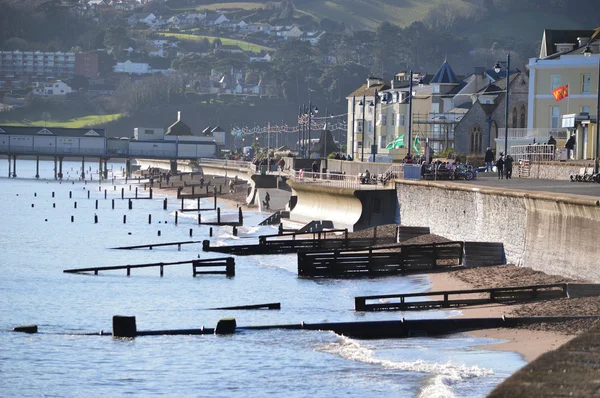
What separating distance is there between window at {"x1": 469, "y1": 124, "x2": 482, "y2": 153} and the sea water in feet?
137

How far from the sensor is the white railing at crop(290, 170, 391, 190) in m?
63.2

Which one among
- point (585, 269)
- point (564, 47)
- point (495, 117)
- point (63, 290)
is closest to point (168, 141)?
point (495, 117)

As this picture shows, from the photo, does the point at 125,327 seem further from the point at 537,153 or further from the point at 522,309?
the point at 537,153

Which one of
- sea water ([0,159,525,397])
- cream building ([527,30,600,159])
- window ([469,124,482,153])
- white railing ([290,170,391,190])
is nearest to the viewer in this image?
sea water ([0,159,525,397])

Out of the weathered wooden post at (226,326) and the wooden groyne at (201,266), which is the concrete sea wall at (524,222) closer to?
the wooden groyne at (201,266)

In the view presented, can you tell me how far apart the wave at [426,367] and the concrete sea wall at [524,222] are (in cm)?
856

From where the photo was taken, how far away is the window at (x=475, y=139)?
98.7 metres

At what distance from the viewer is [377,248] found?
47.9 m

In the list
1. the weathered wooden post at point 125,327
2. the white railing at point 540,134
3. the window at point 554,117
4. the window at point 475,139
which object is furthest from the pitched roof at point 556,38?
the weathered wooden post at point 125,327

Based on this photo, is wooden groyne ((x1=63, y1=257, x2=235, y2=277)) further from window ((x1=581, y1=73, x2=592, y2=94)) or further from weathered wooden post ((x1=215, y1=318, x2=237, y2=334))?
window ((x1=581, y1=73, x2=592, y2=94))

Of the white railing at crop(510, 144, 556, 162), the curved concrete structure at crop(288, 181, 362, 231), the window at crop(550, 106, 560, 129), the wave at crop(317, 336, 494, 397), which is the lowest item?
the wave at crop(317, 336, 494, 397)

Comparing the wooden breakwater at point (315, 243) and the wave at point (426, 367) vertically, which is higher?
the wooden breakwater at point (315, 243)

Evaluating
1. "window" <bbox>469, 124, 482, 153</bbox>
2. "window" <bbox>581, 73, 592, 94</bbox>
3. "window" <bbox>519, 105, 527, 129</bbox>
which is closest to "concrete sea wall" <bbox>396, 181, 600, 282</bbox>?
"window" <bbox>581, 73, 592, 94</bbox>

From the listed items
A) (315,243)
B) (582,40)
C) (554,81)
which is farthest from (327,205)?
(582,40)
